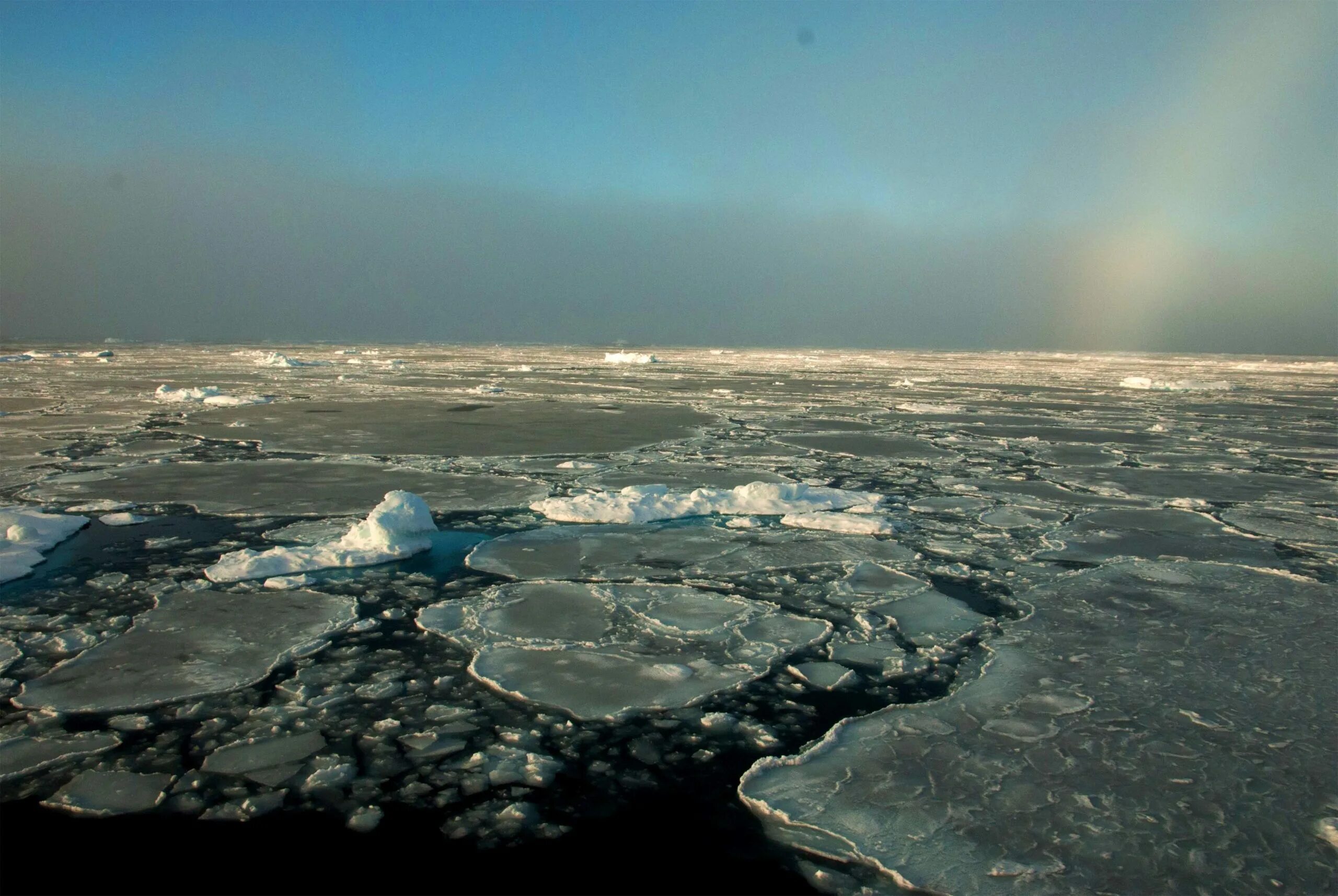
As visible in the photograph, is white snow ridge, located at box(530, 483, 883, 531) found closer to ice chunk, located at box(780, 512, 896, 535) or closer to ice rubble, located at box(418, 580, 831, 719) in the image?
ice chunk, located at box(780, 512, 896, 535)

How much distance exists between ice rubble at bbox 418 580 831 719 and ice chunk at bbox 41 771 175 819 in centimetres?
141

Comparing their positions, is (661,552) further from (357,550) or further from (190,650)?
(190,650)

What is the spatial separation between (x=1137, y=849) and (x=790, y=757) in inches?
47.9

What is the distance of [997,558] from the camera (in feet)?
20.9

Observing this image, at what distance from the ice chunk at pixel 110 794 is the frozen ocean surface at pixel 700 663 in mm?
17

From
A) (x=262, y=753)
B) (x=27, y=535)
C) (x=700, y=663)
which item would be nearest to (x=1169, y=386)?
(x=700, y=663)

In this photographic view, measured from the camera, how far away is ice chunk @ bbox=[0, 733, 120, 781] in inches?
122

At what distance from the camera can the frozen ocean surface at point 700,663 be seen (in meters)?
2.84

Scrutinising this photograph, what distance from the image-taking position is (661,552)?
6.52 meters

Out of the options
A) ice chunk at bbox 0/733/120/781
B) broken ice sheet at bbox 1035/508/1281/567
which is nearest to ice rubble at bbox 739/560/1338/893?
broken ice sheet at bbox 1035/508/1281/567

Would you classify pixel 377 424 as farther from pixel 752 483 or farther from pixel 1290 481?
pixel 1290 481

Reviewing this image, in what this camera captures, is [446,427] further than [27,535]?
Yes

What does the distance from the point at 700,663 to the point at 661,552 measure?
228 cm

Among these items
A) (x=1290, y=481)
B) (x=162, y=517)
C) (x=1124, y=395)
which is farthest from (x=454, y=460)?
(x=1124, y=395)
